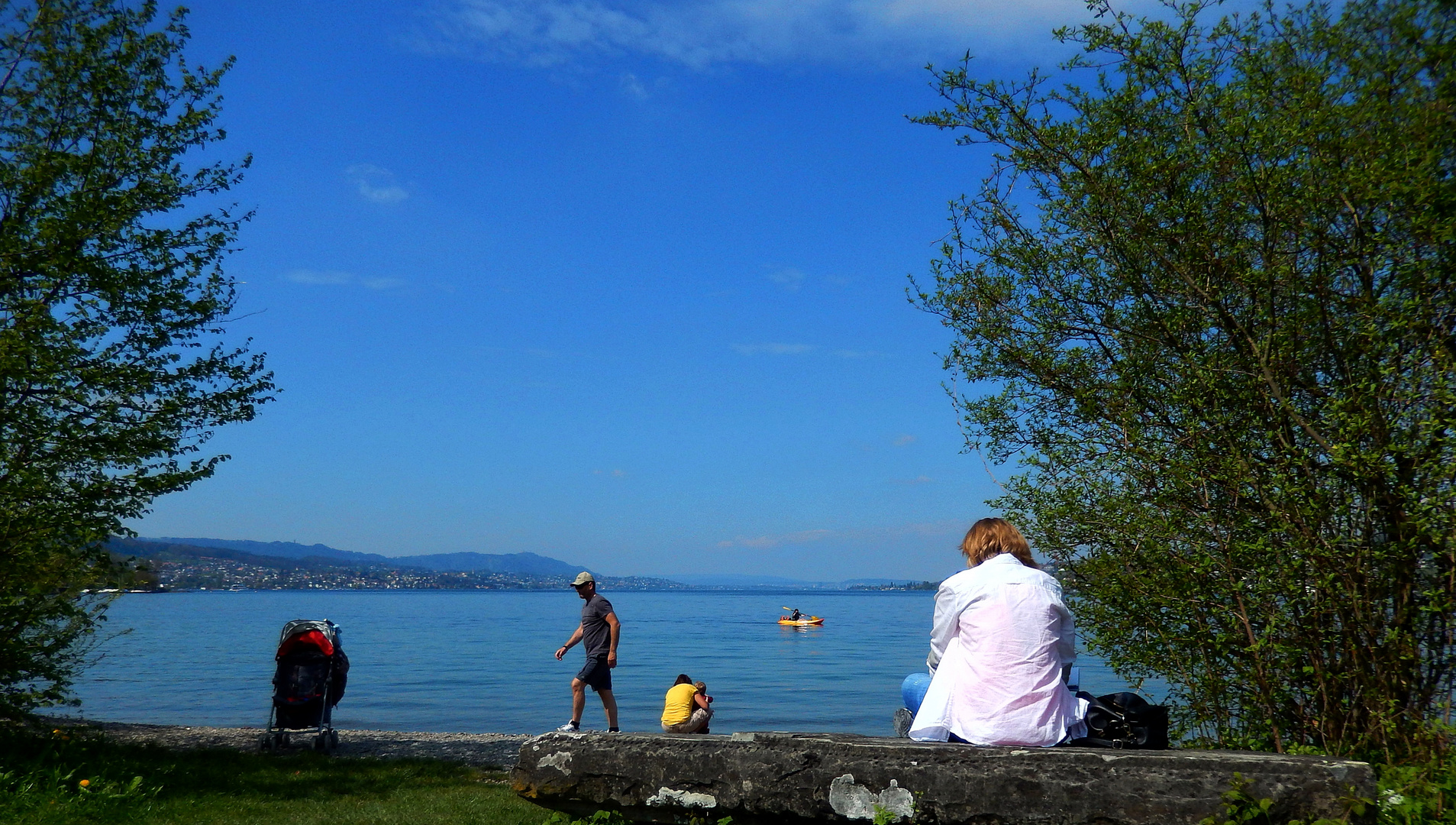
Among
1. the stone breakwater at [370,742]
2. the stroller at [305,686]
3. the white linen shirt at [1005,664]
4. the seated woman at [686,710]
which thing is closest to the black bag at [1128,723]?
the white linen shirt at [1005,664]

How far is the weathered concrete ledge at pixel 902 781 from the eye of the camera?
4012 millimetres

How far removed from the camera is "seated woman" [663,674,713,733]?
1364 centimetres

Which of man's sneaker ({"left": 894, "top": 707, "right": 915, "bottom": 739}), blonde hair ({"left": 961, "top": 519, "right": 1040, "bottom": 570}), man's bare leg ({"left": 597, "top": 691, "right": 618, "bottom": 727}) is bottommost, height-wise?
man's bare leg ({"left": 597, "top": 691, "right": 618, "bottom": 727})

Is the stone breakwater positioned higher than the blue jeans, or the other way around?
the blue jeans

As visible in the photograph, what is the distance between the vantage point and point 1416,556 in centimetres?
561

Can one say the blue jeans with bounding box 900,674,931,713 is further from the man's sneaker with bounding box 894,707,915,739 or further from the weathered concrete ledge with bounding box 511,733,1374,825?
the weathered concrete ledge with bounding box 511,733,1374,825

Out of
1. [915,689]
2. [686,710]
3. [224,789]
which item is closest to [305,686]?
[224,789]

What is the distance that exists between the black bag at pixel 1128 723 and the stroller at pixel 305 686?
10.3 m

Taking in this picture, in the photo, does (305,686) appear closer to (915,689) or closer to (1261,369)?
(915,689)

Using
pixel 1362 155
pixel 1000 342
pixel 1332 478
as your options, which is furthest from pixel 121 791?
pixel 1362 155

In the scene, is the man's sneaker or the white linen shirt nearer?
the white linen shirt

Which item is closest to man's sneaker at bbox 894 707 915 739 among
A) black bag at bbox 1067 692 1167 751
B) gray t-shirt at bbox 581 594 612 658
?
black bag at bbox 1067 692 1167 751

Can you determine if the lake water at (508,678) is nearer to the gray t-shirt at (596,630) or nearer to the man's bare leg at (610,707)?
the gray t-shirt at (596,630)

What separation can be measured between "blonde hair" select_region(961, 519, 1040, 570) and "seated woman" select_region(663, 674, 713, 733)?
9.22 metres
